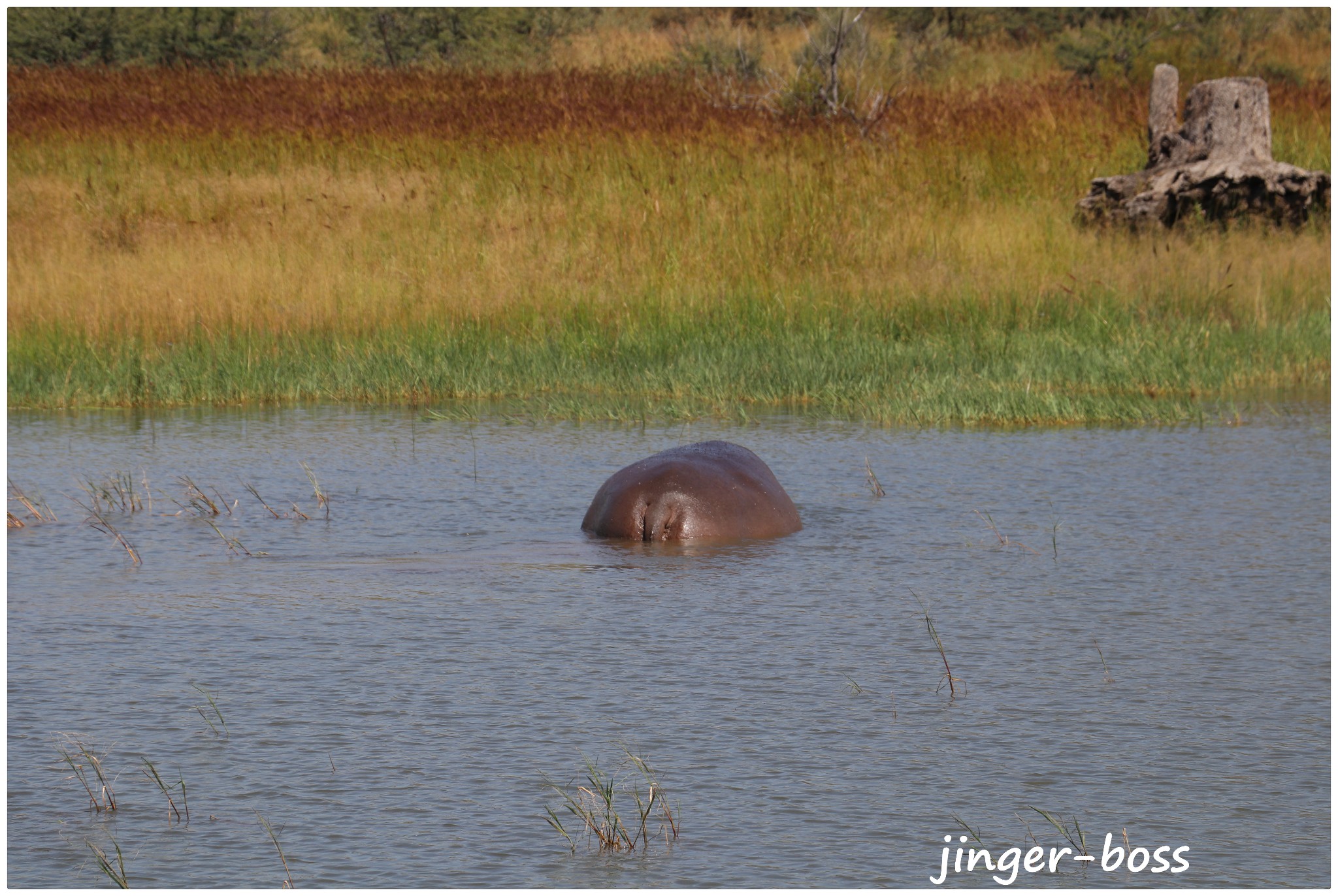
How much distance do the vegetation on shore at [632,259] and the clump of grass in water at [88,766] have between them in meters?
6.04

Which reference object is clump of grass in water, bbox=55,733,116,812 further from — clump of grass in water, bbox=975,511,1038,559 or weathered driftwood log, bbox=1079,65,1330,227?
weathered driftwood log, bbox=1079,65,1330,227

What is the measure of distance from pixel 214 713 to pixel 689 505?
268 cm

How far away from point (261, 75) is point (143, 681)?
16497 mm

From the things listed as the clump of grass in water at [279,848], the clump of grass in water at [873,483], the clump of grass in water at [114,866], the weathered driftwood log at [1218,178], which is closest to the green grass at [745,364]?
the clump of grass in water at [873,483]

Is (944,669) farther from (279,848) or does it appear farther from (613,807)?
(279,848)

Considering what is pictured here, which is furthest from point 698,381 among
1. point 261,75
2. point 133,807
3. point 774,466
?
point 261,75

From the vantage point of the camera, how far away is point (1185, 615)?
19.2 ft

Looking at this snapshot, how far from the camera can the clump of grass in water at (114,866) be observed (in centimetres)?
371

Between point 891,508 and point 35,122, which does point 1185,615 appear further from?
point 35,122

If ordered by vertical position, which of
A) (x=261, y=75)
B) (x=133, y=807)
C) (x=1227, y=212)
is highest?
(x=261, y=75)

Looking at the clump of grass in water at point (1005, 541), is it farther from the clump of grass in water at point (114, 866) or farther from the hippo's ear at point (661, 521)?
the clump of grass in water at point (114, 866)

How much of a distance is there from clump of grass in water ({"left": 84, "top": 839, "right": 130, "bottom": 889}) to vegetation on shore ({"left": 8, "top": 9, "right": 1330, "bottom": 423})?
669 cm

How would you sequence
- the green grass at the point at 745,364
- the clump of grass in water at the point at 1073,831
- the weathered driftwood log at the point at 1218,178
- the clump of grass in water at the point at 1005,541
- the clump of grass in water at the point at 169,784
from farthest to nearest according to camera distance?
the weathered driftwood log at the point at 1218,178
the green grass at the point at 745,364
the clump of grass in water at the point at 1005,541
the clump of grass in water at the point at 169,784
the clump of grass in water at the point at 1073,831

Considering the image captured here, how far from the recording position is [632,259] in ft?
45.5
